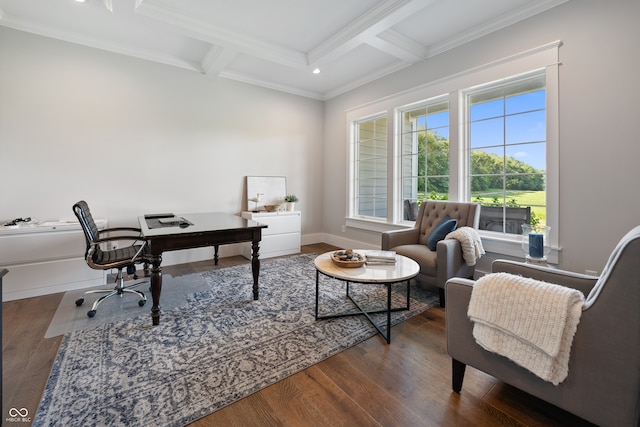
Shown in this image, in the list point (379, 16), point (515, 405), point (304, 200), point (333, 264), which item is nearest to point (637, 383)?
point (515, 405)

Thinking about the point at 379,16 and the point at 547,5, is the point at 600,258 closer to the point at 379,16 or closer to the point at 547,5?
the point at 547,5

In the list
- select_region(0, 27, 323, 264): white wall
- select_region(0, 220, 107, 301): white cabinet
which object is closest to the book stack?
select_region(0, 27, 323, 264): white wall

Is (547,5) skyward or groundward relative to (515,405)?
skyward

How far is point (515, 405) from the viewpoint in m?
1.49

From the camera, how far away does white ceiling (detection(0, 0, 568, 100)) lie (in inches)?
111

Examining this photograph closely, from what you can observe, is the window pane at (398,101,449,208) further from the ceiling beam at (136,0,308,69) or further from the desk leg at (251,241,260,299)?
the desk leg at (251,241,260,299)

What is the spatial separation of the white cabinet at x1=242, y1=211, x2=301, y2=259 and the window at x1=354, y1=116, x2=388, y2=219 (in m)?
1.22

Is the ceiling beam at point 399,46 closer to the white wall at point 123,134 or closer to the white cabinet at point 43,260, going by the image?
the white wall at point 123,134

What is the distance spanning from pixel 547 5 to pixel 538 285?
2.94 meters

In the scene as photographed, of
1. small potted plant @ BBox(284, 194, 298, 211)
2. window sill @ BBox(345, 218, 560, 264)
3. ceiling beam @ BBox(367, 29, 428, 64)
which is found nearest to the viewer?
window sill @ BBox(345, 218, 560, 264)

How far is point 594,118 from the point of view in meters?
2.49

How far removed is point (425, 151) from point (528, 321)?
3.16 meters

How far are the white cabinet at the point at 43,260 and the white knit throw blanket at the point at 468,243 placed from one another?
12.8 feet

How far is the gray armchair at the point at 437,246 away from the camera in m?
2.64
